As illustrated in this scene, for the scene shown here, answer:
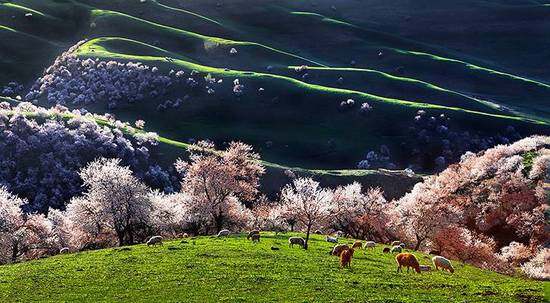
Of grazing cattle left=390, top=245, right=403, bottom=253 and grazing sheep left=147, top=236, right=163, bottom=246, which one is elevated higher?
grazing cattle left=390, top=245, right=403, bottom=253

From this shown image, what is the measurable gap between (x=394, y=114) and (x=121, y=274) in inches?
5561

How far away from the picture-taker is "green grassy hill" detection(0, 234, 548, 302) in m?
35.2

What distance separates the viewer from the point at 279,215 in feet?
288

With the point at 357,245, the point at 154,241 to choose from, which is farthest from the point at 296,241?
the point at 154,241

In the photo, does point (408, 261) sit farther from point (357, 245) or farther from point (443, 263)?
point (357, 245)

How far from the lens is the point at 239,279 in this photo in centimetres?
3950

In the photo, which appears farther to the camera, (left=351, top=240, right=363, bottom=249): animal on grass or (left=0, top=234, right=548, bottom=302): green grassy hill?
(left=351, top=240, right=363, bottom=249): animal on grass

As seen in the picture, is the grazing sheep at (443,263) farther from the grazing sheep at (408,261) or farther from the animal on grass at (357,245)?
the animal on grass at (357,245)

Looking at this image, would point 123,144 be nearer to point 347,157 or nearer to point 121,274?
point 347,157

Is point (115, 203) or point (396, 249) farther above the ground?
point (396, 249)

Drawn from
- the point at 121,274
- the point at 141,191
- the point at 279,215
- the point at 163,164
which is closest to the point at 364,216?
the point at 279,215

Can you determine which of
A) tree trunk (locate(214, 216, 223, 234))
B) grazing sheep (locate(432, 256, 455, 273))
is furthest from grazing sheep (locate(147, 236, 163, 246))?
grazing sheep (locate(432, 256, 455, 273))

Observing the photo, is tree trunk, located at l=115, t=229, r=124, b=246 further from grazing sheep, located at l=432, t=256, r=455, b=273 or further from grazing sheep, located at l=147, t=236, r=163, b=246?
grazing sheep, located at l=432, t=256, r=455, b=273

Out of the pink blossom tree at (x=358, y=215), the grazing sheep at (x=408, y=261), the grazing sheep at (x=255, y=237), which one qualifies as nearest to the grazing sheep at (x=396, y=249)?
the grazing sheep at (x=408, y=261)
